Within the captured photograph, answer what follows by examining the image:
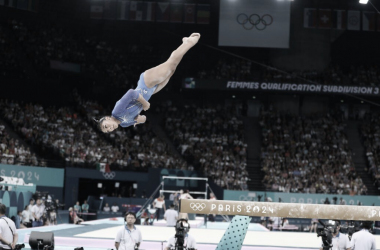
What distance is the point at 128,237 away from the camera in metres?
9.84

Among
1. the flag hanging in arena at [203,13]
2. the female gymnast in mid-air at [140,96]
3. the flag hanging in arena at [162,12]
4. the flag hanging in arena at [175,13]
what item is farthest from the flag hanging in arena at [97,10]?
the female gymnast in mid-air at [140,96]

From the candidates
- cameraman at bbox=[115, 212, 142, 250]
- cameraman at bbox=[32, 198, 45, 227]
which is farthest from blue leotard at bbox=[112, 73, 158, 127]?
cameraman at bbox=[32, 198, 45, 227]

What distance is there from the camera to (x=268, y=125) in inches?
1378

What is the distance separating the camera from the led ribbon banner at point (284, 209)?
8.84m

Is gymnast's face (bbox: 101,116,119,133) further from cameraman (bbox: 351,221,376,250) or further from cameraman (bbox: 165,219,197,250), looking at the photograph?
cameraman (bbox: 351,221,376,250)

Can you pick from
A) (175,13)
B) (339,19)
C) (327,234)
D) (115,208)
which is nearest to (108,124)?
(327,234)

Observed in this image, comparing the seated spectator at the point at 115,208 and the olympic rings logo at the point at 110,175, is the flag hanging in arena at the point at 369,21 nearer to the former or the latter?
the olympic rings logo at the point at 110,175

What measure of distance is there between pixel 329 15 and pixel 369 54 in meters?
6.97

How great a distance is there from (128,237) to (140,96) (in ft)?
11.1

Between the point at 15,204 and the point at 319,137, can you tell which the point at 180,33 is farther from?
the point at 15,204

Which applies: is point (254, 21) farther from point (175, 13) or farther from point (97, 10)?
point (97, 10)

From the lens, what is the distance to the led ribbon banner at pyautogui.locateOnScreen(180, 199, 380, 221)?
884 cm

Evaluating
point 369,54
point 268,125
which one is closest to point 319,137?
point 268,125

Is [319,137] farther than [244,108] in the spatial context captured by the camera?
No
